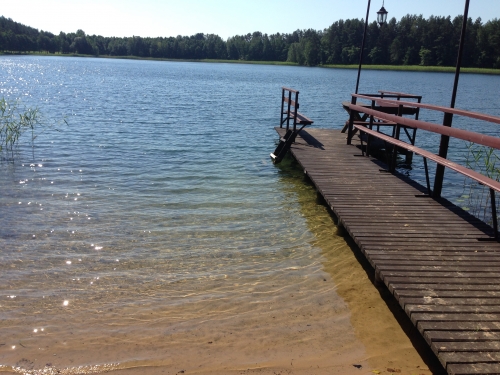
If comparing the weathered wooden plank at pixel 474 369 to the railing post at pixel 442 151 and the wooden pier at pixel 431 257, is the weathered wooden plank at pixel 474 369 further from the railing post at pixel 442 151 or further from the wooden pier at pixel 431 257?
the railing post at pixel 442 151

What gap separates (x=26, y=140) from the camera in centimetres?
1472

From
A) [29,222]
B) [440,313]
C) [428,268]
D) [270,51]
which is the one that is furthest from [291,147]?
[270,51]

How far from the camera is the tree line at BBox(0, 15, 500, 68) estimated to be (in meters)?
85.0

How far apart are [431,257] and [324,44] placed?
109 metres

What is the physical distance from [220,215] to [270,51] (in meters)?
133

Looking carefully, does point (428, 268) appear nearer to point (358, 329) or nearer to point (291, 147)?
point (358, 329)

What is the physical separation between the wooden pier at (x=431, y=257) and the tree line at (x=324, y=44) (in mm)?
49498

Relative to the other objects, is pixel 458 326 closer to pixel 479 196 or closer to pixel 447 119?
pixel 447 119

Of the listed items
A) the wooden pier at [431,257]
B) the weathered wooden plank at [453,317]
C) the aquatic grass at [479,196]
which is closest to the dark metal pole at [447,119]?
the wooden pier at [431,257]

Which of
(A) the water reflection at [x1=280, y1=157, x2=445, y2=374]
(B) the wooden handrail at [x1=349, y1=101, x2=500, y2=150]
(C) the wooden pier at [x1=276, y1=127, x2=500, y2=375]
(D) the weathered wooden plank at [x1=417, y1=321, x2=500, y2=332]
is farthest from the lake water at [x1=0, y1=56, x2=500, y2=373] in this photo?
(B) the wooden handrail at [x1=349, y1=101, x2=500, y2=150]

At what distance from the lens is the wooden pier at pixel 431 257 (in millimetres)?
3508

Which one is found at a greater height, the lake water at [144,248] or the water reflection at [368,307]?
the water reflection at [368,307]

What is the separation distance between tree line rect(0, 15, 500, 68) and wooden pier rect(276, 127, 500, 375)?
4950cm

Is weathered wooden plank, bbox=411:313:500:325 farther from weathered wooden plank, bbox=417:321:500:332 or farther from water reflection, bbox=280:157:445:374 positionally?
water reflection, bbox=280:157:445:374
